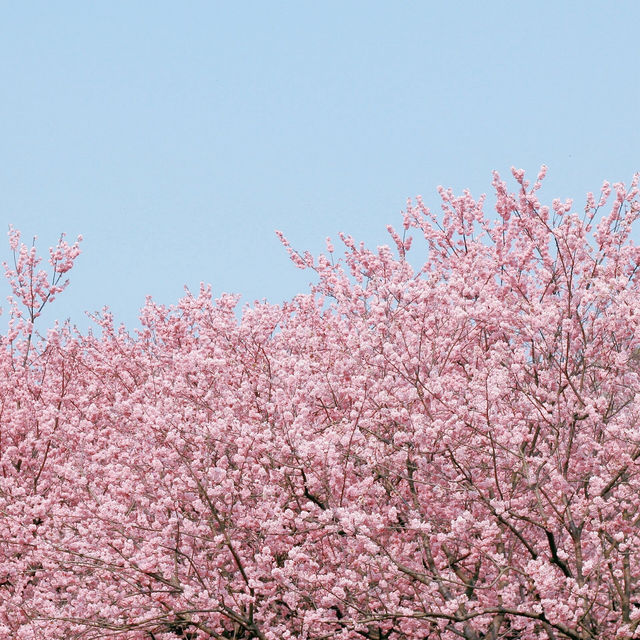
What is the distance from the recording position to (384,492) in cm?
838

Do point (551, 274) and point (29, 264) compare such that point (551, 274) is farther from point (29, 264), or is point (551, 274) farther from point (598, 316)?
point (29, 264)

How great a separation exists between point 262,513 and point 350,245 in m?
6.93

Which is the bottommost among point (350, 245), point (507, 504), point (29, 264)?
point (507, 504)

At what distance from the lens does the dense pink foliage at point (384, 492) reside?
24.6 feet

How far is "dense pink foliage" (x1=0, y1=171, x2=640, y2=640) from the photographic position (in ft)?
24.6

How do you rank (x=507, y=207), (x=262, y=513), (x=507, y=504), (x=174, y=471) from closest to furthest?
(x=507, y=504) → (x=262, y=513) → (x=174, y=471) → (x=507, y=207)

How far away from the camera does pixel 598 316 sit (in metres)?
8.83

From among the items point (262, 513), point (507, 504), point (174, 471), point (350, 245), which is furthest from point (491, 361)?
point (350, 245)

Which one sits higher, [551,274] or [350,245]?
[350,245]

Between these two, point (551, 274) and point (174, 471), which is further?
point (551, 274)

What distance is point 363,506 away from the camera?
8.35 meters

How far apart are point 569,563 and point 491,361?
2035 mm

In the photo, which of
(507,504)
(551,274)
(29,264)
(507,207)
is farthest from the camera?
(29,264)

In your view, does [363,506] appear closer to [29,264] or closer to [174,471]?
[174,471]
